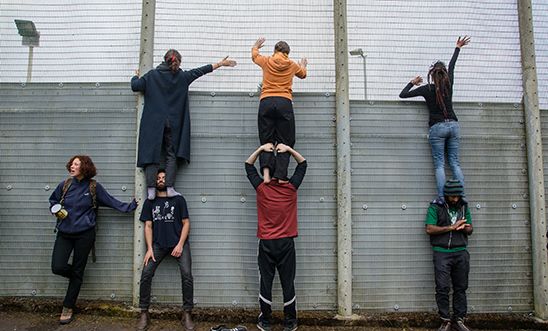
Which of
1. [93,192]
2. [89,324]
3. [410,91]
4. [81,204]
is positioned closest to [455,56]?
[410,91]

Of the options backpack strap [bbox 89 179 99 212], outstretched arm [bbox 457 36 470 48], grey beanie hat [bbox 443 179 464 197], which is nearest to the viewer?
grey beanie hat [bbox 443 179 464 197]

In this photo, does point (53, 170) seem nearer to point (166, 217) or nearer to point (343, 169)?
point (166, 217)

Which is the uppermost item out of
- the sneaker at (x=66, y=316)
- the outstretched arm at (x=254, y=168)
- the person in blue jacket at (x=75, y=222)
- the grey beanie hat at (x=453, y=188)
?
the outstretched arm at (x=254, y=168)

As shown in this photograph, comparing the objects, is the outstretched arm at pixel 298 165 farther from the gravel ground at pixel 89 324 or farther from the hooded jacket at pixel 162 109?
the gravel ground at pixel 89 324

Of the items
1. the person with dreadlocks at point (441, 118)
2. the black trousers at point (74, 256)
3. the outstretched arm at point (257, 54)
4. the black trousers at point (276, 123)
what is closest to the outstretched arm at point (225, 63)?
the outstretched arm at point (257, 54)

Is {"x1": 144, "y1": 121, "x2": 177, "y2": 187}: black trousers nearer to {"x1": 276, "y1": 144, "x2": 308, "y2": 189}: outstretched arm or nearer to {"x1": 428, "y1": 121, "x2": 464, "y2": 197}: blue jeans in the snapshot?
{"x1": 276, "y1": 144, "x2": 308, "y2": 189}: outstretched arm

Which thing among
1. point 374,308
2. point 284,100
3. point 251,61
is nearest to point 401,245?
point 374,308

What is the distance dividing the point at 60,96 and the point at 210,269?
9.86ft

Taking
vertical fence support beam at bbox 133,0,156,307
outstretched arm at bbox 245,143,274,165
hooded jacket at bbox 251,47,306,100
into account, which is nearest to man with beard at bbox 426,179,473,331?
outstretched arm at bbox 245,143,274,165

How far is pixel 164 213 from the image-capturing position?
4727mm

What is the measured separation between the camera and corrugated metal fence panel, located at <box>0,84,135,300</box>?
5020 mm

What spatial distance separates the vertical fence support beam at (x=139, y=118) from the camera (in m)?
4.93

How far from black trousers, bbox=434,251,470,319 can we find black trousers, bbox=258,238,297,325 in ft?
5.61

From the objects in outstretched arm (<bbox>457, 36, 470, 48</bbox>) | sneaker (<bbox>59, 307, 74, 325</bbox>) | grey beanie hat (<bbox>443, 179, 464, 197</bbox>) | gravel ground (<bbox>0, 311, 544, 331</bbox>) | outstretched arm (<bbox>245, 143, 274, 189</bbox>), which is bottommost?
gravel ground (<bbox>0, 311, 544, 331</bbox>)
